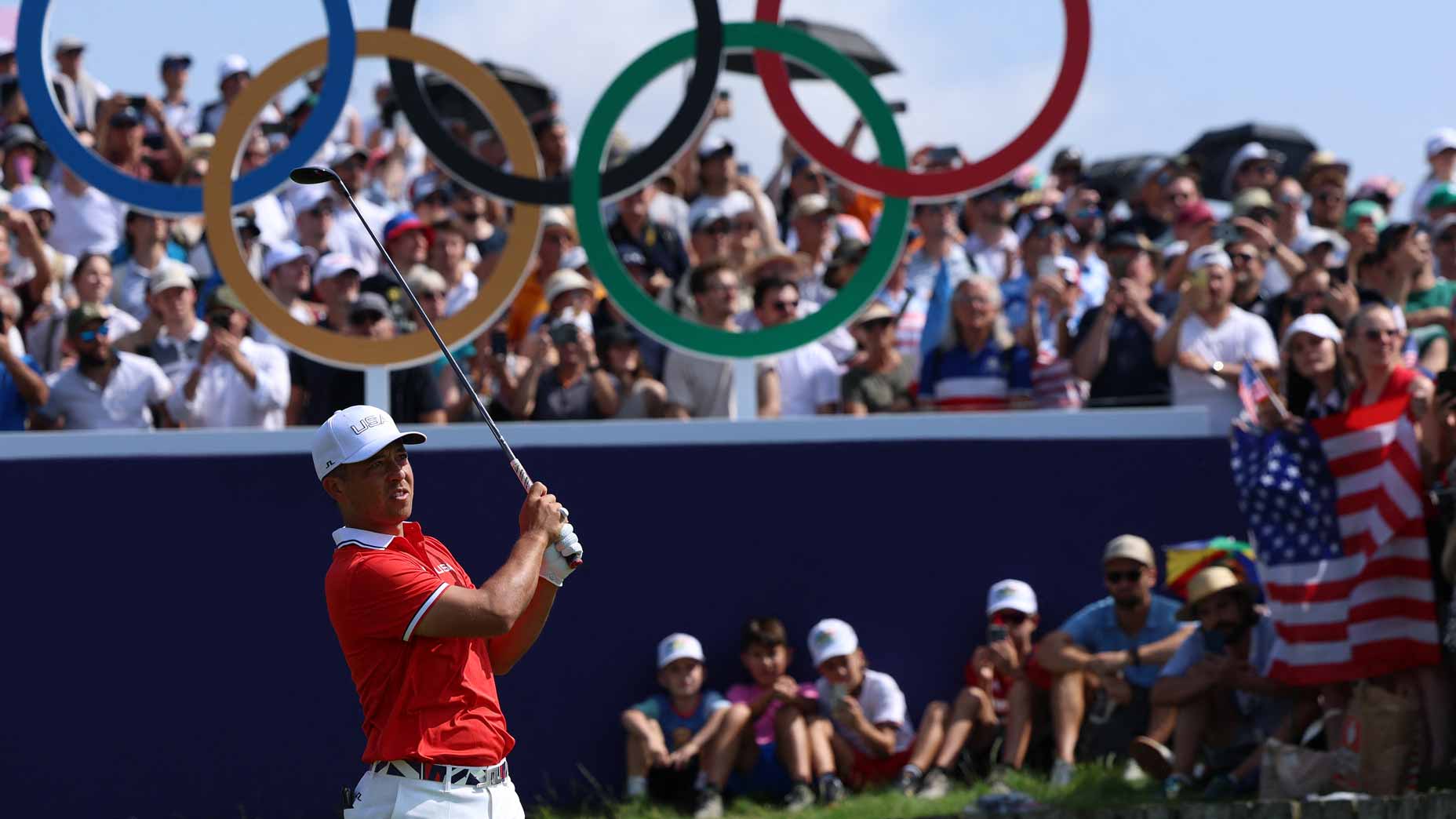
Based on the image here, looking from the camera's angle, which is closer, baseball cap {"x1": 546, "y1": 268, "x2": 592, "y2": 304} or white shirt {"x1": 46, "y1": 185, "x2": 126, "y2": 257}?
baseball cap {"x1": 546, "y1": 268, "x2": 592, "y2": 304}

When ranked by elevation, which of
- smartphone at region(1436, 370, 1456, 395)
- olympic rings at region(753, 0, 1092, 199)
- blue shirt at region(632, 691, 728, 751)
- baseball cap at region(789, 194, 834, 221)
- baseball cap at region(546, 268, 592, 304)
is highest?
olympic rings at region(753, 0, 1092, 199)

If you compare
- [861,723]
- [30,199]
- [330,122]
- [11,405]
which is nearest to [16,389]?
[11,405]

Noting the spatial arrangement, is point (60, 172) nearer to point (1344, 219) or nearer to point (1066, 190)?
point (1066, 190)

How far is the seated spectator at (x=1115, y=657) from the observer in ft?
29.5

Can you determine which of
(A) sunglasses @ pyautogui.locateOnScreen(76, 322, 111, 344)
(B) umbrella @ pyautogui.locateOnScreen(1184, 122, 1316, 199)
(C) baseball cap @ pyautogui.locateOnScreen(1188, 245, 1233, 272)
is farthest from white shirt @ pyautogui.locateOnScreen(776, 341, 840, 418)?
(B) umbrella @ pyautogui.locateOnScreen(1184, 122, 1316, 199)

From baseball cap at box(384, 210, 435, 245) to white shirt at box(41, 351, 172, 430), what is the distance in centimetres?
155

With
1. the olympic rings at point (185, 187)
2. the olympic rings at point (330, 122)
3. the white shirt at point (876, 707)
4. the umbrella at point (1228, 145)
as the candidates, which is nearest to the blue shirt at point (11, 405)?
the olympic rings at point (185, 187)

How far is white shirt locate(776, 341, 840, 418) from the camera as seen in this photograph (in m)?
10.1

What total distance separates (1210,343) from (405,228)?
410 cm

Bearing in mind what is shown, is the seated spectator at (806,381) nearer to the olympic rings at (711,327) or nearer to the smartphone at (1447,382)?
the olympic rings at (711,327)

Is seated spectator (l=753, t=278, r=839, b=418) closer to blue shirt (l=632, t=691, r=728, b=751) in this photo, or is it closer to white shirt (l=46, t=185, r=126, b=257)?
blue shirt (l=632, t=691, r=728, b=751)

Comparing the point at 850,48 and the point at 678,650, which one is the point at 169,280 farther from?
the point at 850,48

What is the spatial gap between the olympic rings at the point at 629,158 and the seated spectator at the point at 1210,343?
2.41 m

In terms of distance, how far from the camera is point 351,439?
5.42 m
